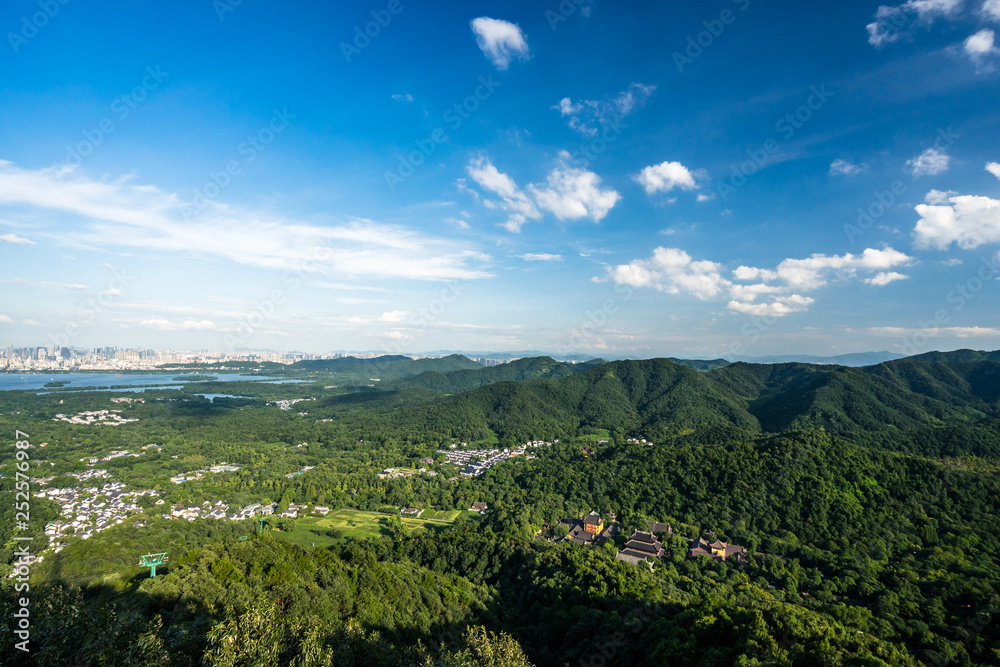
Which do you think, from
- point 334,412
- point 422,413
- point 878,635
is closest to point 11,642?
point 878,635

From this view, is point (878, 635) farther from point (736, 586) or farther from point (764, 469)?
point (764, 469)

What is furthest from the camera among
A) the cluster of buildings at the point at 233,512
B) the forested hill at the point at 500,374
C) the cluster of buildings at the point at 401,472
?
the forested hill at the point at 500,374

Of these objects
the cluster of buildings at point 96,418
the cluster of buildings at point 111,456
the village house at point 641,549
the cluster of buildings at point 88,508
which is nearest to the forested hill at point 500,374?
the cluster of buildings at point 96,418

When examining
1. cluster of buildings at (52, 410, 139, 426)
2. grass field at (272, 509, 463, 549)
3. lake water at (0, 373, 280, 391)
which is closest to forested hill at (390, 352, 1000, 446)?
grass field at (272, 509, 463, 549)

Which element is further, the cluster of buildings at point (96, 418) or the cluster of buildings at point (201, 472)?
the cluster of buildings at point (96, 418)

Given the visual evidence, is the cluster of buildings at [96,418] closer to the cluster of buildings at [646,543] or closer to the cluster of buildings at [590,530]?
the cluster of buildings at [590,530]

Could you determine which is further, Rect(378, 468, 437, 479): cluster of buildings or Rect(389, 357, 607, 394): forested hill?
Rect(389, 357, 607, 394): forested hill

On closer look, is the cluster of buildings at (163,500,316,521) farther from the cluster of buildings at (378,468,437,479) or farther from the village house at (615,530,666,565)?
the village house at (615,530,666,565)
